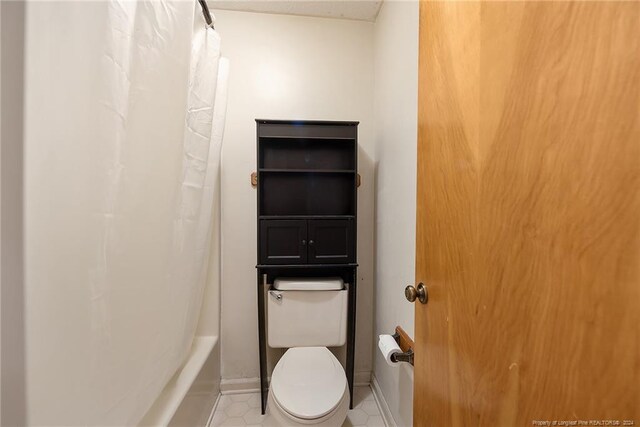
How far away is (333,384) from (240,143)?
1.39 metres

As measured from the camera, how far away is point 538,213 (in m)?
0.38

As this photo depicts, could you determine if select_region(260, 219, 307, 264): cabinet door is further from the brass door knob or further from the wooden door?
the wooden door

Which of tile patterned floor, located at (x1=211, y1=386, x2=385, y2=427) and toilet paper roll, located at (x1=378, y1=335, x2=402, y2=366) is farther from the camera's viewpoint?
tile patterned floor, located at (x1=211, y1=386, x2=385, y2=427)

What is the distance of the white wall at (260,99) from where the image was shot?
1.61 metres

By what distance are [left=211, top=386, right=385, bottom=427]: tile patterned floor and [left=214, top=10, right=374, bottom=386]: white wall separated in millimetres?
100

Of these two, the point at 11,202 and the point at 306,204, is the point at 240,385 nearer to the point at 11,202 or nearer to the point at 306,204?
the point at 306,204

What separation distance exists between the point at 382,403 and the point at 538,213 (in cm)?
149

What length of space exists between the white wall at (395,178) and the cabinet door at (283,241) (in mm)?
458

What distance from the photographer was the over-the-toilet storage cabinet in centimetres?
142

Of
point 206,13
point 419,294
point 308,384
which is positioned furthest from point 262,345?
point 206,13

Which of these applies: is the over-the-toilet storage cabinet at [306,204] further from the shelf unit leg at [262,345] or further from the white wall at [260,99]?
the white wall at [260,99]

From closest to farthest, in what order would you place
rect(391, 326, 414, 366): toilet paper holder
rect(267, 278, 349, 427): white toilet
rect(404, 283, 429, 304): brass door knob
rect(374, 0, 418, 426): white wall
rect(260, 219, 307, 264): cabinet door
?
rect(404, 283, 429, 304): brass door knob < rect(391, 326, 414, 366): toilet paper holder < rect(374, 0, 418, 426): white wall < rect(267, 278, 349, 427): white toilet < rect(260, 219, 307, 264): cabinet door

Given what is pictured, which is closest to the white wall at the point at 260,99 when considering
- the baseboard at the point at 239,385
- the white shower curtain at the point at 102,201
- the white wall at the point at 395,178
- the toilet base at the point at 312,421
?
the baseboard at the point at 239,385

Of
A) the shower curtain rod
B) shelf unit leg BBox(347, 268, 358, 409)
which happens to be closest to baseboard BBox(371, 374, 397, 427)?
shelf unit leg BBox(347, 268, 358, 409)
